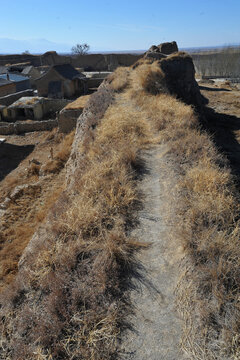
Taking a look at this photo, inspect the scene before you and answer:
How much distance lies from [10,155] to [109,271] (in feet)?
52.7

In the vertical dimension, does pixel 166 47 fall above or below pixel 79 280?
above

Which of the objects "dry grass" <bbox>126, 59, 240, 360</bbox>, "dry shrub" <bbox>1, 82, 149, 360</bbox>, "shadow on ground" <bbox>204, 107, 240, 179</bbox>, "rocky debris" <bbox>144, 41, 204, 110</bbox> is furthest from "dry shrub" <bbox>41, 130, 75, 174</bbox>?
"rocky debris" <bbox>144, 41, 204, 110</bbox>

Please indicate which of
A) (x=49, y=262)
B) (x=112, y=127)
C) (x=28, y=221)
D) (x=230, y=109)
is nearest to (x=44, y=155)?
(x=28, y=221)

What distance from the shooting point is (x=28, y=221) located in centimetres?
953

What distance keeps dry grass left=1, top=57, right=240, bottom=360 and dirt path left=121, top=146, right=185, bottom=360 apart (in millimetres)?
138

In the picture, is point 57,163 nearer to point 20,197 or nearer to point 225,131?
point 20,197

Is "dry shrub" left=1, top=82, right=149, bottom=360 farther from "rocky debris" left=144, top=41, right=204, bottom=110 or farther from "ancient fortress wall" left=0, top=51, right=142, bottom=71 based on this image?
"ancient fortress wall" left=0, top=51, right=142, bottom=71

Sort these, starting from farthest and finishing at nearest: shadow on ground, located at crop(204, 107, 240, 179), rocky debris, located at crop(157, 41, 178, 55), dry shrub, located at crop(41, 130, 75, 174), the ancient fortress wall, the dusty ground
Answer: the ancient fortress wall, rocky debris, located at crop(157, 41, 178, 55), shadow on ground, located at crop(204, 107, 240, 179), dry shrub, located at crop(41, 130, 75, 174), the dusty ground

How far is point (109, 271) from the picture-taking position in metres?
3.49

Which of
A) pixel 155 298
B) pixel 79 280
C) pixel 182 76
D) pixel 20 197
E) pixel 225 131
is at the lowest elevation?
pixel 20 197

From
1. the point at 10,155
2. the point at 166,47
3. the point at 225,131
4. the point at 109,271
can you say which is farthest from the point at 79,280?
the point at 166,47

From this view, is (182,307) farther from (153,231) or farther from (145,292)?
(153,231)

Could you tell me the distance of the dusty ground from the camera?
26.0 feet

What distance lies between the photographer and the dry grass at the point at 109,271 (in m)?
2.77
